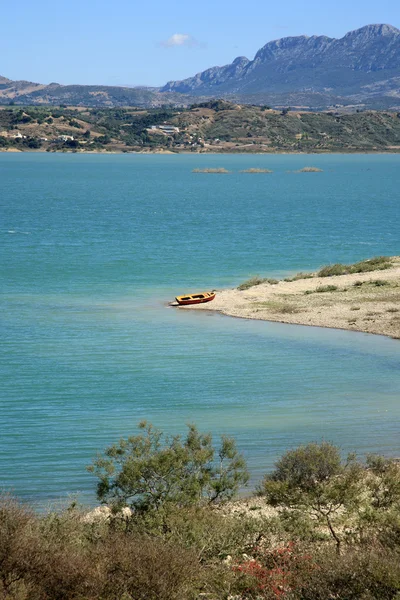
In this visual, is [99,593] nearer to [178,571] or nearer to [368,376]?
[178,571]

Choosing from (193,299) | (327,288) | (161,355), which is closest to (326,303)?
(327,288)

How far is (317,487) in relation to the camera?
1744 centimetres

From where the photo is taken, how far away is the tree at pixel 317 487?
17078 millimetres

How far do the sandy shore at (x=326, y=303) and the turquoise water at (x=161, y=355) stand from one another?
129 cm

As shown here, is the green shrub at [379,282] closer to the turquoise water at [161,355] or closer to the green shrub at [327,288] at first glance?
the green shrub at [327,288]

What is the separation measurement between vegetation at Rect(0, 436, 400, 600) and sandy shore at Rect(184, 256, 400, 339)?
794 inches

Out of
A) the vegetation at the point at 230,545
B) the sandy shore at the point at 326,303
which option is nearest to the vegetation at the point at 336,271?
the sandy shore at the point at 326,303

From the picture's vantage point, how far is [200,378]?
30.8 metres

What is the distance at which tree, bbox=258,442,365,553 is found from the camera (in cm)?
1708

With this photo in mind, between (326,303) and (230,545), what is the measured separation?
27800 millimetres

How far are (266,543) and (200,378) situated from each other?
48.8 ft

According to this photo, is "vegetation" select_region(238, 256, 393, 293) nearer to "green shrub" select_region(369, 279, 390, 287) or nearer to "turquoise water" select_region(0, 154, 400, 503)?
"green shrub" select_region(369, 279, 390, 287)

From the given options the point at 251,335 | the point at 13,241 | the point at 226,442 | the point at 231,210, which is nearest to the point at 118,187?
the point at 231,210

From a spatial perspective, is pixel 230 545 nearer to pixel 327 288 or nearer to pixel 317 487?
pixel 317 487
